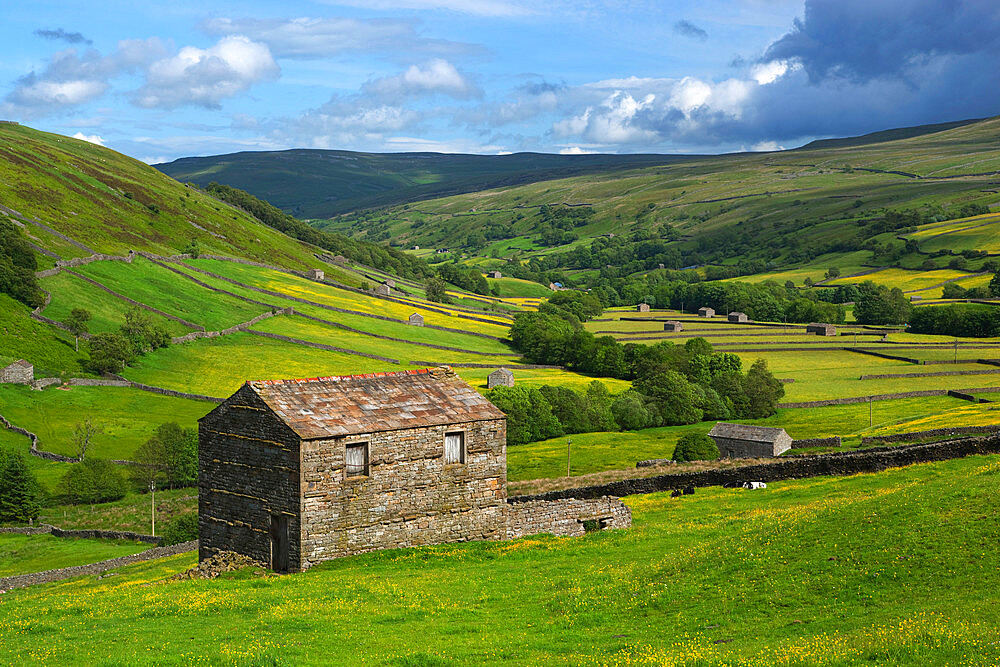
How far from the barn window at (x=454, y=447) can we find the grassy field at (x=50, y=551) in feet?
112

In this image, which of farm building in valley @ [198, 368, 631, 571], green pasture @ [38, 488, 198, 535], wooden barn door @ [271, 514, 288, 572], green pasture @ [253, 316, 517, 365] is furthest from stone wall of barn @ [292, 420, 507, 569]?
green pasture @ [253, 316, 517, 365]

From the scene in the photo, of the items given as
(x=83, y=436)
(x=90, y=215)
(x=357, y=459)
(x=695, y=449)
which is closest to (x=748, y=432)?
(x=695, y=449)

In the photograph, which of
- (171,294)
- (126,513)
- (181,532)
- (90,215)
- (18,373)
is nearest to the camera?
(181,532)

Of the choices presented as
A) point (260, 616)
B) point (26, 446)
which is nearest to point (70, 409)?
point (26, 446)

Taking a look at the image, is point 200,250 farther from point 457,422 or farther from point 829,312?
point 457,422

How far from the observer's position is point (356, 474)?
3002 centimetres

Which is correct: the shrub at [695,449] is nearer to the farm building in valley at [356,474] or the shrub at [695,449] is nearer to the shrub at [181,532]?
the farm building in valley at [356,474]

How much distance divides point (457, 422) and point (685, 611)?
44.3ft

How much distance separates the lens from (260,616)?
73.0 feet

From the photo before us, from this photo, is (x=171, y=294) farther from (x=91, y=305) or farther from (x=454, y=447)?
(x=454, y=447)

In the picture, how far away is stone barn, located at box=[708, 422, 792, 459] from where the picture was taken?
6956 centimetres

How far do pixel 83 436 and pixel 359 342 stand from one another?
52786 mm

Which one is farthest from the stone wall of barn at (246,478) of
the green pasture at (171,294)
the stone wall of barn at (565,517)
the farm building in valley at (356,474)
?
the green pasture at (171,294)

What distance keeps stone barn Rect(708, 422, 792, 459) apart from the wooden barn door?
45.6 metres
